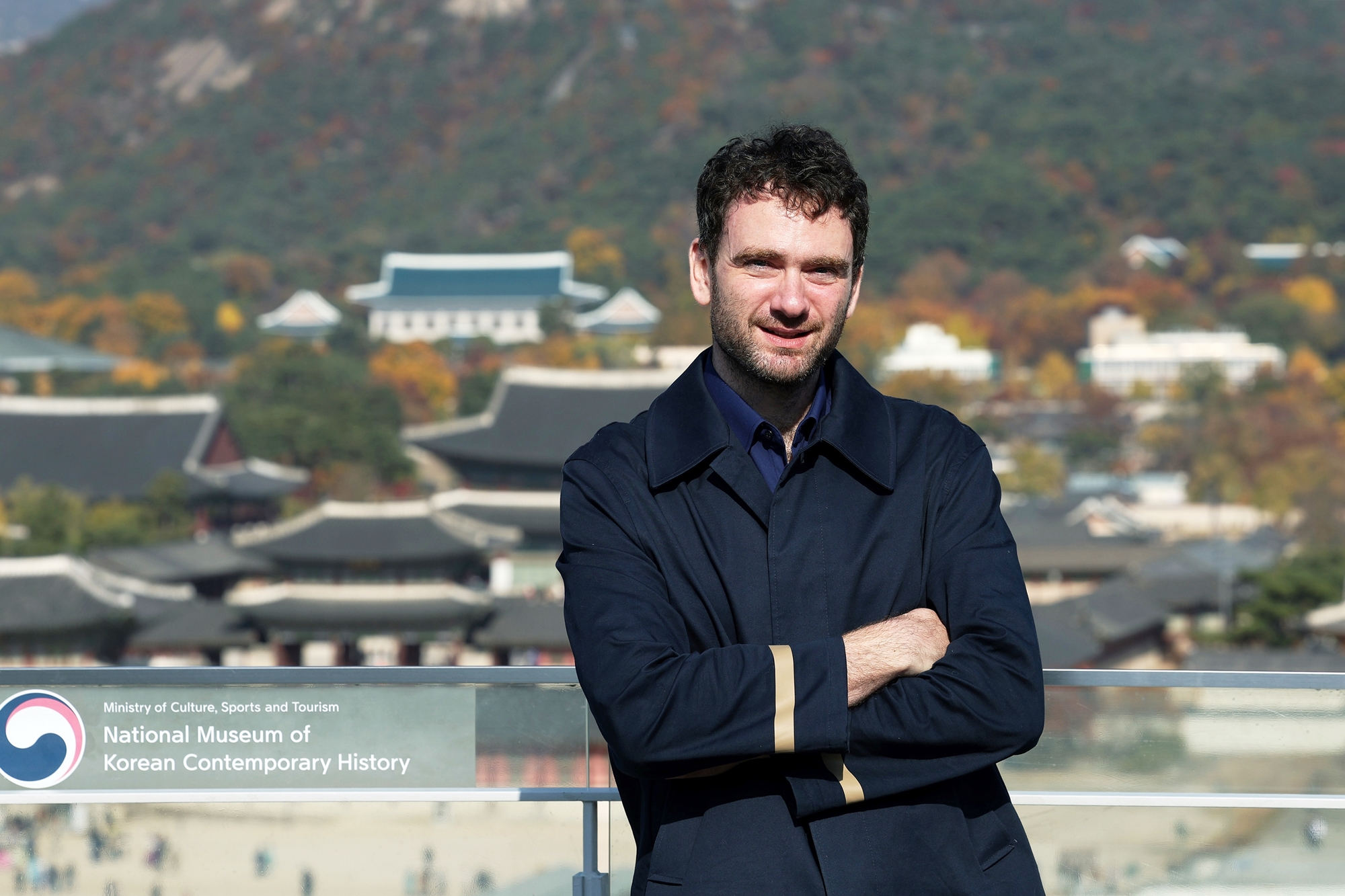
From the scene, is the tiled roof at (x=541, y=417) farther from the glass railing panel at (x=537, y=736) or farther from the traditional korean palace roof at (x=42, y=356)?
the traditional korean palace roof at (x=42, y=356)

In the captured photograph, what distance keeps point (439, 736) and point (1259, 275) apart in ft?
195

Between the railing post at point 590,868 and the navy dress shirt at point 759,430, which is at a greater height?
the navy dress shirt at point 759,430

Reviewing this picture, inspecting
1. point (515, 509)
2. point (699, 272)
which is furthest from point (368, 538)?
point (699, 272)

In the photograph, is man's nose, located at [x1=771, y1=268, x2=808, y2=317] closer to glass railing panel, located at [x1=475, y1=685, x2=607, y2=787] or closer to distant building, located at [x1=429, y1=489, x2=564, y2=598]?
glass railing panel, located at [x1=475, y1=685, x2=607, y2=787]

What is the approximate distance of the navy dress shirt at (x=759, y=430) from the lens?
1.48 m

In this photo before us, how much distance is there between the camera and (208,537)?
24578 millimetres

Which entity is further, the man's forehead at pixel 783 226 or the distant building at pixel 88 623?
the distant building at pixel 88 623

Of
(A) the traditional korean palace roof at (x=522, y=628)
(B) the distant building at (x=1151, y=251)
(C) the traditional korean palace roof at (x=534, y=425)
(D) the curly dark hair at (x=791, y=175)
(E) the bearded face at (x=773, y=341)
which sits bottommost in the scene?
(E) the bearded face at (x=773, y=341)

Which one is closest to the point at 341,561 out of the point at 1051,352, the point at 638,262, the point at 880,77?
the point at 1051,352

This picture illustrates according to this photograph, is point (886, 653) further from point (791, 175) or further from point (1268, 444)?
point (1268, 444)

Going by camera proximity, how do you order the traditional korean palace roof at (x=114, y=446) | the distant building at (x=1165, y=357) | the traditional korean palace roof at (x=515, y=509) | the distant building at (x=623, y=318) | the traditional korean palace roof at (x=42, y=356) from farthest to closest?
the distant building at (x=623, y=318)
the distant building at (x=1165, y=357)
the traditional korean palace roof at (x=42, y=356)
the traditional korean palace roof at (x=114, y=446)
the traditional korean palace roof at (x=515, y=509)

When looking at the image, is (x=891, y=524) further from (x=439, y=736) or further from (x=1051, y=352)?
(x=1051, y=352)

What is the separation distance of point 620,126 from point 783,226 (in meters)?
74.0

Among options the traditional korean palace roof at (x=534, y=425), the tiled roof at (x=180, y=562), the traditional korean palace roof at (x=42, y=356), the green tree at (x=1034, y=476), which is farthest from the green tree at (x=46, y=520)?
the green tree at (x=1034, y=476)
